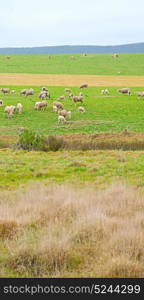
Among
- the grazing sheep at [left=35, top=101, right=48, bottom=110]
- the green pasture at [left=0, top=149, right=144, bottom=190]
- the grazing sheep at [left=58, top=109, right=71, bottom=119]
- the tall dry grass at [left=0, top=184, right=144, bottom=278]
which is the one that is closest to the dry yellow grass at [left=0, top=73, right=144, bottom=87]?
the grazing sheep at [left=35, top=101, right=48, bottom=110]

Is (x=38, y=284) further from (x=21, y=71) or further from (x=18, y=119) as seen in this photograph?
(x=21, y=71)

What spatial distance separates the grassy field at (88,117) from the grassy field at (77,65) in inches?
1593

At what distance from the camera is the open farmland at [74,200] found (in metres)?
6.59

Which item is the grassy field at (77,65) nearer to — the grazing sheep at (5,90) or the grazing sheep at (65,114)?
the grazing sheep at (5,90)

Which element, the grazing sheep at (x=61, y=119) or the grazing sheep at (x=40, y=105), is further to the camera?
the grazing sheep at (x=40, y=105)

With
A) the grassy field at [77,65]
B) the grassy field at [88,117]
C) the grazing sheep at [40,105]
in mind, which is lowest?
the grassy field at [88,117]

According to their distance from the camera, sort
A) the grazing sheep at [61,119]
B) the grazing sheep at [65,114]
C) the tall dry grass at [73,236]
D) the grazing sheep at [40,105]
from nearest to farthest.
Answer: the tall dry grass at [73,236], the grazing sheep at [61,119], the grazing sheep at [65,114], the grazing sheep at [40,105]

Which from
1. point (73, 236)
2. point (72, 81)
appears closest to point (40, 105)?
point (72, 81)

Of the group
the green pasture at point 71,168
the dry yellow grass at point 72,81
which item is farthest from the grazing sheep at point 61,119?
the dry yellow grass at point 72,81

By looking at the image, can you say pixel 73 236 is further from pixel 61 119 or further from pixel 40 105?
pixel 40 105

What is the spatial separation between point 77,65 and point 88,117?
6487 cm

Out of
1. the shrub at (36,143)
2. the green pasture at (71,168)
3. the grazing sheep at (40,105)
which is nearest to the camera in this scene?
the green pasture at (71,168)

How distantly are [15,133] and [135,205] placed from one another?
883 inches

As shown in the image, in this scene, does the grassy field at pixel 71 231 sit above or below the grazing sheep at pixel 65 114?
above
